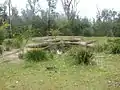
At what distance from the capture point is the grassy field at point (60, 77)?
6.73 metres


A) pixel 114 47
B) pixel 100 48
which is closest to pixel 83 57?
pixel 114 47

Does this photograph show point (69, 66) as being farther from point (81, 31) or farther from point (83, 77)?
point (81, 31)

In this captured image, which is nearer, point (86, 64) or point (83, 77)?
point (83, 77)

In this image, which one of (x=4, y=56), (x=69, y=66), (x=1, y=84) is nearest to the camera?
(x=1, y=84)

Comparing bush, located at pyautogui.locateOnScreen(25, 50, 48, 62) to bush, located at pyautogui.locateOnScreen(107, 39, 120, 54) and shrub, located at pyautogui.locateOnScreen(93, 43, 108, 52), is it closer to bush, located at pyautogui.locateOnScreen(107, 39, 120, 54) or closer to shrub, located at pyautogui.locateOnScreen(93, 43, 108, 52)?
bush, located at pyautogui.locateOnScreen(107, 39, 120, 54)

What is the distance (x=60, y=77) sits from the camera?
7.76 meters

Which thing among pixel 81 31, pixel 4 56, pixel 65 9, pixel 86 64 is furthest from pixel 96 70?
pixel 65 9

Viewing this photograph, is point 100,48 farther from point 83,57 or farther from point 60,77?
point 60,77

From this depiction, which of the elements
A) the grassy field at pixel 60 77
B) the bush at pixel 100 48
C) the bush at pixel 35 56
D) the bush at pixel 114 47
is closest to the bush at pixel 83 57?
the grassy field at pixel 60 77

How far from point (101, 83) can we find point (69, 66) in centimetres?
256

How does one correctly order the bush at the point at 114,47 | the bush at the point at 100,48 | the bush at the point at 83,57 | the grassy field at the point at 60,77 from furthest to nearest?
1. the bush at the point at 100,48
2. the bush at the point at 114,47
3. the bush at the point at 83,57
4. the grassy field at the point at 60,77

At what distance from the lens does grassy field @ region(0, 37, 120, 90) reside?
22.1 ft

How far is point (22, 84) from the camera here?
7035 millimetres

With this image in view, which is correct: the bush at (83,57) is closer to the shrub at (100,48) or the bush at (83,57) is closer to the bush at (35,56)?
the bush at (35,56)
